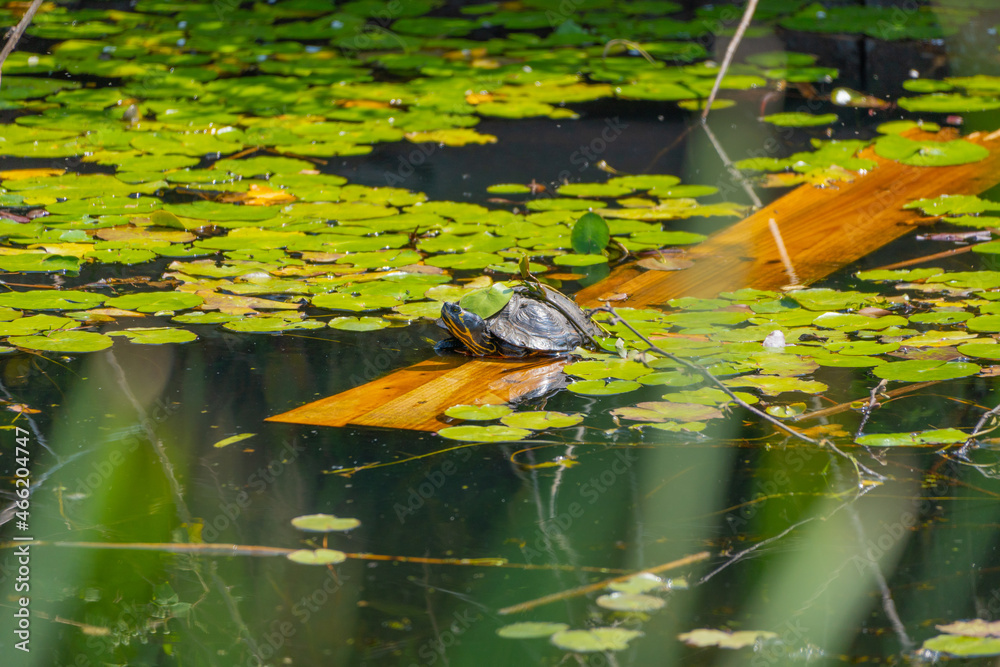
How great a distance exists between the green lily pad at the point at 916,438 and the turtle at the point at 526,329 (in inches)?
23.9

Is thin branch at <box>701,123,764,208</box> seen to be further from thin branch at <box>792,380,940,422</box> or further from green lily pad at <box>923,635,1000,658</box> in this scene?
green lily pad at <box>923,635,1000,658</box>

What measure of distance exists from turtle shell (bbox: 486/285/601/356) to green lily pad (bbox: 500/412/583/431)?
0.31 meters

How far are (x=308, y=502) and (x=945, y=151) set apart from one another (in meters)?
2.64

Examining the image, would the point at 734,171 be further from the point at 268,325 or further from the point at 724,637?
the point at 724,637

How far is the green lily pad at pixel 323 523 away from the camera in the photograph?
5.06ft

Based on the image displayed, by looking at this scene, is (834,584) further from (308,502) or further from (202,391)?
(202,391)

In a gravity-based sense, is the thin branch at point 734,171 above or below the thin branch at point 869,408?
above

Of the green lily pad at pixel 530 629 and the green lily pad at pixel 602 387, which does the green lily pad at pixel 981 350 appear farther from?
the green lily pad at pixel 530 629

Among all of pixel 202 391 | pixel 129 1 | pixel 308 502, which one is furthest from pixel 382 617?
pixel 129 1

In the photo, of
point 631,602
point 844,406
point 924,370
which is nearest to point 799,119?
point 924,370

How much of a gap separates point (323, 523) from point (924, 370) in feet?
3.59

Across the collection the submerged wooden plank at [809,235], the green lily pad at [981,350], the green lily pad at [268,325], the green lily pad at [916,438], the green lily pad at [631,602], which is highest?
the green lily pad at [268,325]

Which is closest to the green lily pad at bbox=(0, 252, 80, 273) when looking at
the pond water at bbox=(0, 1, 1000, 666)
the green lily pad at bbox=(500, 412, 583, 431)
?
the pond water at bbox=(0, 1, 1000, 666)

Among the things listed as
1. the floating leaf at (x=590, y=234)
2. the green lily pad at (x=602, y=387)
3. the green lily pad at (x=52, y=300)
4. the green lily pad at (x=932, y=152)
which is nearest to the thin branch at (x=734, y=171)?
the green lily pad at (x=932, y=152)
